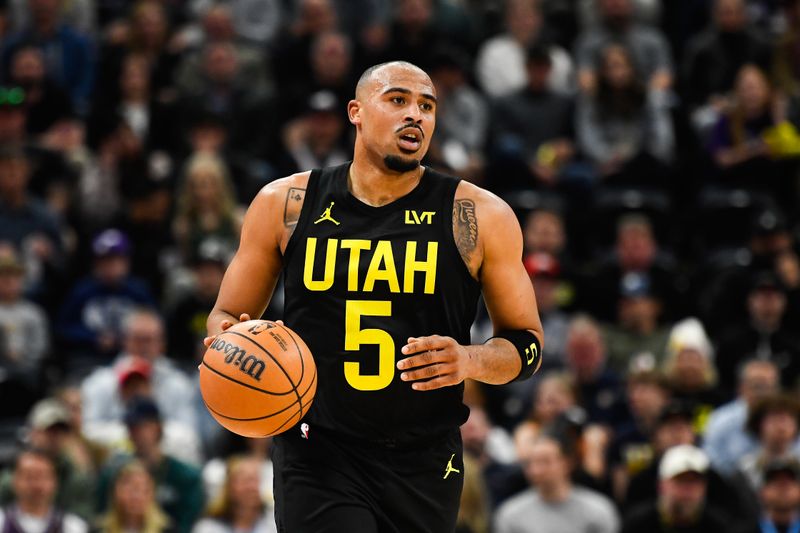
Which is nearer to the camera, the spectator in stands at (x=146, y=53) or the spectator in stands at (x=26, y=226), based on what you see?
the spectator in stands at (x=26, y=226)

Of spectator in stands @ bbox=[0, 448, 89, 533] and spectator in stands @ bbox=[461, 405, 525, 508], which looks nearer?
spectator in stands @ bbox=[0, 448, 89, 533]

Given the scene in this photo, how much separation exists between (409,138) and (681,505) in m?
5.10

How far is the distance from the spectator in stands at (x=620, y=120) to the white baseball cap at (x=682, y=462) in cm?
453

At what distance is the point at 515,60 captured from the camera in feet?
51.5

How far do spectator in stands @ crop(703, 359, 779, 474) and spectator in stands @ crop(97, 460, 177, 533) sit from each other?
420cm

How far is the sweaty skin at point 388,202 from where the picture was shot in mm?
5926

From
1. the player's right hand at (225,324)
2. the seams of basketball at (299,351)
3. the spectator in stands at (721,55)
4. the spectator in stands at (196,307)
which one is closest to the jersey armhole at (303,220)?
the player's right hand at (225,324)

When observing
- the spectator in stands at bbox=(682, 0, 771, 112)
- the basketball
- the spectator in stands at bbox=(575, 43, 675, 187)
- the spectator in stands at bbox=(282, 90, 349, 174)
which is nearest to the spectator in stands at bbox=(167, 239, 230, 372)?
the spectator in stands at bbox=(282, 90, 349, 174)

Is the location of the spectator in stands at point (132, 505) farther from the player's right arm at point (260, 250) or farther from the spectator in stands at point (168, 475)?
the player's right arm at point (260, 250)

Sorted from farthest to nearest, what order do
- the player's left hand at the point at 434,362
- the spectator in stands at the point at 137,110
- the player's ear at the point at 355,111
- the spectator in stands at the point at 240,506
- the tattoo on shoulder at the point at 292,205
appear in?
the spectator in stands at the point at 137,110
the spectator in stands at the point at 240,506
the player's ear at the point at 355,111
the tattoo on shoulder at the point at 292,205
the player's left hand at the point at 434,362

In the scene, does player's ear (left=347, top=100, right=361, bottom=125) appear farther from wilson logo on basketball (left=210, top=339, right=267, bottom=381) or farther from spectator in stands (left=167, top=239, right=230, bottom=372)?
spectator in stands (left=167, top=239, right=230, bottom=372)

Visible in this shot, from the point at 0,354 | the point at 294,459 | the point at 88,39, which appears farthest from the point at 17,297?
the point at 294,459

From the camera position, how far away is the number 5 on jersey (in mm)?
5715

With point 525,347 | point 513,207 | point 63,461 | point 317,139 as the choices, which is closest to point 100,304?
point 63,461
